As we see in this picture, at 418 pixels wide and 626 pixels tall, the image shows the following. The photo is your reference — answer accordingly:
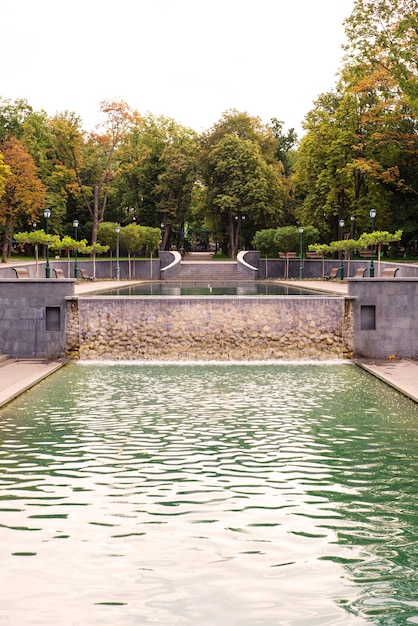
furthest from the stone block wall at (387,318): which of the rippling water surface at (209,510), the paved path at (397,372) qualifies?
the rippling water surface at (209,510)

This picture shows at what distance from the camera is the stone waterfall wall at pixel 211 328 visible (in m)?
24.9

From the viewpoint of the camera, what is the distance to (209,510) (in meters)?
9.75

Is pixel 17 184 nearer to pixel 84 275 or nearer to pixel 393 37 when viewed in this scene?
pixel 84 275

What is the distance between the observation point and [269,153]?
3472 inches

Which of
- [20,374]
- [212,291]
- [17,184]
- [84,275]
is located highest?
[17,184]

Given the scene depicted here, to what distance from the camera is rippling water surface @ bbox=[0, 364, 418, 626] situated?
7.18 metres

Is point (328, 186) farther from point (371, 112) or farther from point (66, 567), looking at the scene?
point (66, 567)

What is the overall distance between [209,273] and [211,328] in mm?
39847

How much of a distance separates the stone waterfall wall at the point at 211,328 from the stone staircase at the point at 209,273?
35743mm

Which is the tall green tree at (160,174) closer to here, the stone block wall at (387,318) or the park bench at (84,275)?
the park bench at (84,275)

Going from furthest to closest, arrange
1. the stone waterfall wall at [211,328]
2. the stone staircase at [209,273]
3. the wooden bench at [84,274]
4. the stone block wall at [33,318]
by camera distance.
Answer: the stone staircase at [209,273], the wooden bench at [84,274], the stone waterfall wall at [211,328], the stone block wall at [33,318]

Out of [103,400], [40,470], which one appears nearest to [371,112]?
[103,400]

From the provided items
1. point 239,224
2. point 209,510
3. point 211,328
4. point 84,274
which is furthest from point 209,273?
point 209,510

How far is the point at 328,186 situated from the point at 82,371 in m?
46.4
